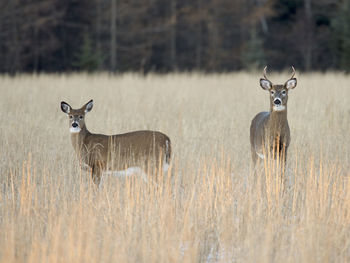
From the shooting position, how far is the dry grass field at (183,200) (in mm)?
3771

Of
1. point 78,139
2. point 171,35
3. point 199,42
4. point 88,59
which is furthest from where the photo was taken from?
point 199,42

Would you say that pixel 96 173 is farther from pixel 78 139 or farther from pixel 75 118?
pixel 75 118

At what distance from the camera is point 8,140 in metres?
7.38

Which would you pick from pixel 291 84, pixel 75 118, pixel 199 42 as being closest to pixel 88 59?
pixel 199 42

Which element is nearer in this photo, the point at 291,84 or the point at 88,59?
the point at 291,84

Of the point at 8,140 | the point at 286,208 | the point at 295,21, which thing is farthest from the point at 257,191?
the point at 295,21

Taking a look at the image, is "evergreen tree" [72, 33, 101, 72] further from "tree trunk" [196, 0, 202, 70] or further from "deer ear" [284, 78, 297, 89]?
"deer ear" [284, 78, 297, 89]

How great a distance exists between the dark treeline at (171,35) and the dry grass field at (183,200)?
1779 centimetres

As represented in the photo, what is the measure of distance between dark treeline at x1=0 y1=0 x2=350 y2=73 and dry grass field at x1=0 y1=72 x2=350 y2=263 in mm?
17789

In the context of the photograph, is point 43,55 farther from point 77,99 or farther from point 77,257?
point 77,257

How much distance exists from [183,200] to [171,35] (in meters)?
27.1

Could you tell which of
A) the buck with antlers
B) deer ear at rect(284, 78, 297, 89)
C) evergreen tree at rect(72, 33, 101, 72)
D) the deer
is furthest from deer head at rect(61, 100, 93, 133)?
evergreen tree at rect(72, 33, 101, 72)

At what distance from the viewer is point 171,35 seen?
31438mm

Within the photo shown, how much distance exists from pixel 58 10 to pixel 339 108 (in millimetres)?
21380
